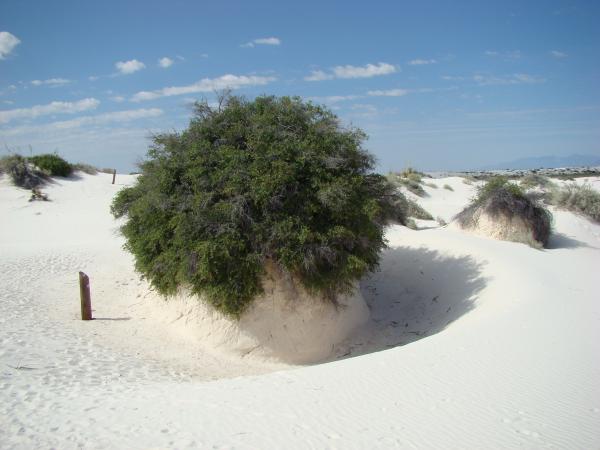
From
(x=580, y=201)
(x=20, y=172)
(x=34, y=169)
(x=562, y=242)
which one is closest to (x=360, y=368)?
(x=562, y=242)

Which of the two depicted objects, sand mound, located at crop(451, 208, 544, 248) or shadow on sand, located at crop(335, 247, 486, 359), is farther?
sand mound, located at crop(451, 208, 544, 248)

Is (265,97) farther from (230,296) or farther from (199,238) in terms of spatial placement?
(230,296)

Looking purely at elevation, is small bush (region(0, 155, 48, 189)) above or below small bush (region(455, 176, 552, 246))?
above

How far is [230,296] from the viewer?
32.7ft

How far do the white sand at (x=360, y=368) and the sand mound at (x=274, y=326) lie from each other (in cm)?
28

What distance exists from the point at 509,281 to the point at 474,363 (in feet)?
19.1

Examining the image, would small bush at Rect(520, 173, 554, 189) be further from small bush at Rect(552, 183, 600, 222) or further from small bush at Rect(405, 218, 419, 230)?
small bush at Rect(405, 218, 419, 230)

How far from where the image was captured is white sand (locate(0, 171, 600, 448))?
16.9 feet

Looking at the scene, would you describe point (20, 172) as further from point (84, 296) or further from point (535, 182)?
point (535, 182)

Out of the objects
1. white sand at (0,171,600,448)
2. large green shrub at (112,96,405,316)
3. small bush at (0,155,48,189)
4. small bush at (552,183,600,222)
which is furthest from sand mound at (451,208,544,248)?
small bush at (0,155,48,189)

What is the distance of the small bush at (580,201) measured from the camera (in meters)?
22.7

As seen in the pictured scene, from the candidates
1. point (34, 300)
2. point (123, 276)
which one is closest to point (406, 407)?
point (34, 300)

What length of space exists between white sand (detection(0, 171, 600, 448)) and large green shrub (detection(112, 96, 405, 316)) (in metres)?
1.91

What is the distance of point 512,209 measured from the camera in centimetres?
1708
